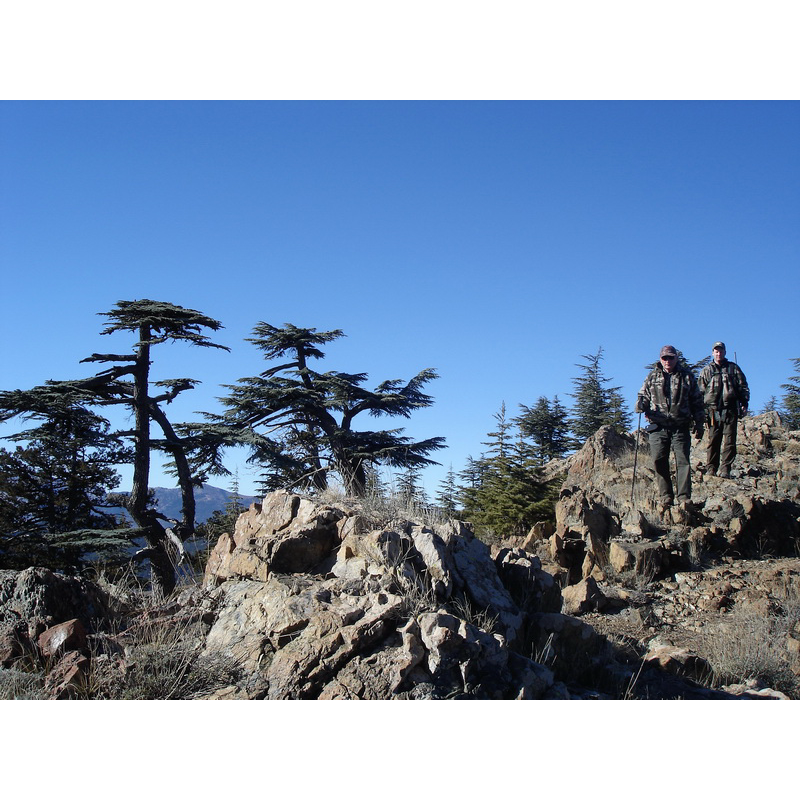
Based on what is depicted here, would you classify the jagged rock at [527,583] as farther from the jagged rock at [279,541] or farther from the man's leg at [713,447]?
the man's leg at [713,447]

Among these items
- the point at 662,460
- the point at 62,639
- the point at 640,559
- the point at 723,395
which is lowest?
the point at 62,639

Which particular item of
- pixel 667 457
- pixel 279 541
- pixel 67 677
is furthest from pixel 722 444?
pixel 67 677

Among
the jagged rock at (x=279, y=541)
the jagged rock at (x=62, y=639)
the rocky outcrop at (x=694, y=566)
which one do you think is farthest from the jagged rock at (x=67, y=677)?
the rocky outcrop at (x=694, y=566)

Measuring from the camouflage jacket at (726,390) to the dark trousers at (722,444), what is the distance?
0.36m

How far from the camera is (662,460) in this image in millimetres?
12195

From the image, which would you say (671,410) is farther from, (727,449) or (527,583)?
(527,583)

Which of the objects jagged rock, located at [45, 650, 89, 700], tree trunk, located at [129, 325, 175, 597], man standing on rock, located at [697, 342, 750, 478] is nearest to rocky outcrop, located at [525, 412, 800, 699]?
man standing on rock, located at [697, 342, 750, 478]

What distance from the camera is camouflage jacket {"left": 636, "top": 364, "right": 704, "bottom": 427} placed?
38.4 feet

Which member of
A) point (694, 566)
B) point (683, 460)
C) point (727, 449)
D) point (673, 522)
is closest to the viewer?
point (694, 566)

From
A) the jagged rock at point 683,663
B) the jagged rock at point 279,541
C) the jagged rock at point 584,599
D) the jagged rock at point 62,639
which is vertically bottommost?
the jagged rock at point 683,663

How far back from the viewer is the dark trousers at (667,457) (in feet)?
39.4

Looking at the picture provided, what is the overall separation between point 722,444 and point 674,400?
11.0 ft

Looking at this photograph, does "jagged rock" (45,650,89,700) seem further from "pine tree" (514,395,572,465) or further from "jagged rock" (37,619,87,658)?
"pine tree" (514,395,572,465)

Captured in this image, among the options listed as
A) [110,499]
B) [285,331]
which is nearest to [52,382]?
[110,499]
